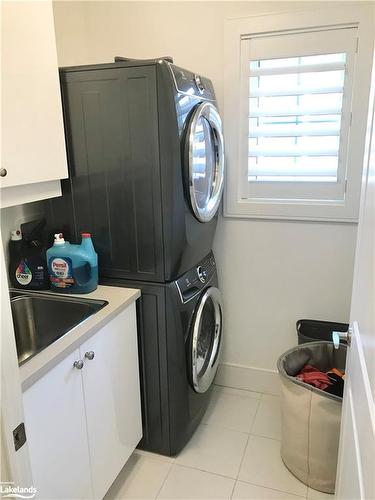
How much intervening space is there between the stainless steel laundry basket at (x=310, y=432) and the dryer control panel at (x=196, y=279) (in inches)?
20.2

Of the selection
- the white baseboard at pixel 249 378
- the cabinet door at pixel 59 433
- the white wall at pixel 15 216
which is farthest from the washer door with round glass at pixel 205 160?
the white baseboard at pixel 249 378

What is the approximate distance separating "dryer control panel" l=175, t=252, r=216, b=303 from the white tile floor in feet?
2.57

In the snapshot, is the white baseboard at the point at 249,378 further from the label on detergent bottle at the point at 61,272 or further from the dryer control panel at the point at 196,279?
the label on detergent bottle at the point at 61,272

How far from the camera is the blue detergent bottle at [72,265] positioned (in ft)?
5.44

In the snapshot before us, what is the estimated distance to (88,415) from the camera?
1430mm

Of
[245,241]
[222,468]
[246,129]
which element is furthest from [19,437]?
[246,129]

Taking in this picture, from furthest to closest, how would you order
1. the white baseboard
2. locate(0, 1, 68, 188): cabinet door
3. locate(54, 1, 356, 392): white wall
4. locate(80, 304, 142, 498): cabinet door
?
1. the white baseboard
2. locate(54, 1, 356, 392): white wall
3. locate(80, 304, 142, 498): cabinet door
4. locate(0, 1, 68, 188): cabinet door

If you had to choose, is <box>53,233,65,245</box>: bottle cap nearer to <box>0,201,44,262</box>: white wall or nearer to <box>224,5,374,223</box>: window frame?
<box>0,201,44,262</box>: white wall

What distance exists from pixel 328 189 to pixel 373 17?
78 cm

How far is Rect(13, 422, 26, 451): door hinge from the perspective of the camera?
748 mm

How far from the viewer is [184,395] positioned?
1.86 meters

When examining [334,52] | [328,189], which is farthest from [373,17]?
[328,189]

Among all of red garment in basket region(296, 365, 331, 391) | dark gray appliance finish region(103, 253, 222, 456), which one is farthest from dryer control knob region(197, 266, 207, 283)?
red garment in basket region(296, 365, 331, 391)

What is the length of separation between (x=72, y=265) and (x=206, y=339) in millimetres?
892
